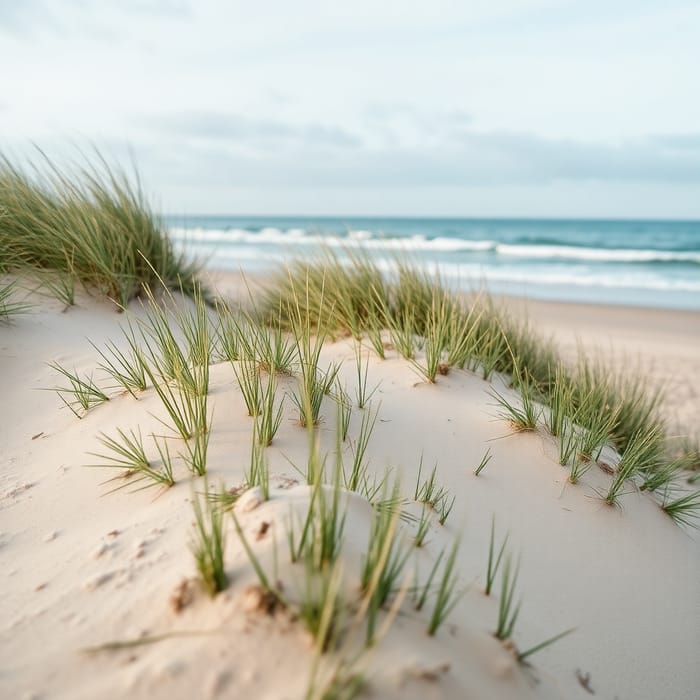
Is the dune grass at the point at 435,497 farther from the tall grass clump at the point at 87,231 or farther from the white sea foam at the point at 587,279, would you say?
the white sea foam at the point at 587,279

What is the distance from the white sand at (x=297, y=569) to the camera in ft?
4.29

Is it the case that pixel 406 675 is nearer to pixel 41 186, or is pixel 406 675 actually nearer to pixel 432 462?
pixel 432 462

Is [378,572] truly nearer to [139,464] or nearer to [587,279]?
[139,464]

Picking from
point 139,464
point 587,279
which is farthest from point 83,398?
point 587,279

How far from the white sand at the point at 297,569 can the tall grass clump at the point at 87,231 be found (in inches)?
30.5

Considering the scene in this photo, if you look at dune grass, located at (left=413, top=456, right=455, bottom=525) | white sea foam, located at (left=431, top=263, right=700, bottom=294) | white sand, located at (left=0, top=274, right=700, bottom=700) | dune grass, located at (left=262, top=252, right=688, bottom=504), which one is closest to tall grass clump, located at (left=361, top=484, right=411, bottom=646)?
white sand, located at (left=0, top=274, right=700, bottom=700)

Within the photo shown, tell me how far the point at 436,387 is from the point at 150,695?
1.94 meters

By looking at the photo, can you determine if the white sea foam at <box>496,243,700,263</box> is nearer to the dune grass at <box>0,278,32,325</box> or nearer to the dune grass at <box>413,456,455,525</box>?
the dune grass at <box>0,278,32,325</box>

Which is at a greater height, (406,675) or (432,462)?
(406,675)

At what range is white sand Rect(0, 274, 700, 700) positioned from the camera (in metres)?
1.31

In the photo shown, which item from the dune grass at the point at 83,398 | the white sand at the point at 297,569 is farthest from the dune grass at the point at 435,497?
the dune grass at the point at 83,398

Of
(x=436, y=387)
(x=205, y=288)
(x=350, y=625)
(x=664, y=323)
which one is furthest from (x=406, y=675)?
(x=664, y=323)

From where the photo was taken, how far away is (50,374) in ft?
10.6

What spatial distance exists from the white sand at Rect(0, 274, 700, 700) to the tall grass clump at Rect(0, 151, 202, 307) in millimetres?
775
